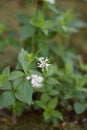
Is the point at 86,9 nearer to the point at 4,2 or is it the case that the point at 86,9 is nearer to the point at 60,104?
the point at 4,2

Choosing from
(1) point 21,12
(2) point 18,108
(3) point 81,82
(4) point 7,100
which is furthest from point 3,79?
(1) point 21,12

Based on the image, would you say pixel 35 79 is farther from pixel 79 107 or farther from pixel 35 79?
pixel 79 107

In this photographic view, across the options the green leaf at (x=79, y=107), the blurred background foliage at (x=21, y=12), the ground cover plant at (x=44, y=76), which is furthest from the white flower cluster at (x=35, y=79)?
the blurred background foliage at (x=21, y=12)

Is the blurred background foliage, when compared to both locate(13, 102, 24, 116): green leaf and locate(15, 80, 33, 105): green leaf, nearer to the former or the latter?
locate(13, 102, 24, 116): green leaf

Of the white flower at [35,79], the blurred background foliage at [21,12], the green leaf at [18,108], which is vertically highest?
the white flower at [35,79]

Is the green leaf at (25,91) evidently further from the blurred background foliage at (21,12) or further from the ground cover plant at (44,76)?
the blurred background foliage at (21,12)

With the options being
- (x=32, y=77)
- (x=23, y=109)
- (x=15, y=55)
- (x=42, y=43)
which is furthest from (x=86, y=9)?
(x=32, y=77)
